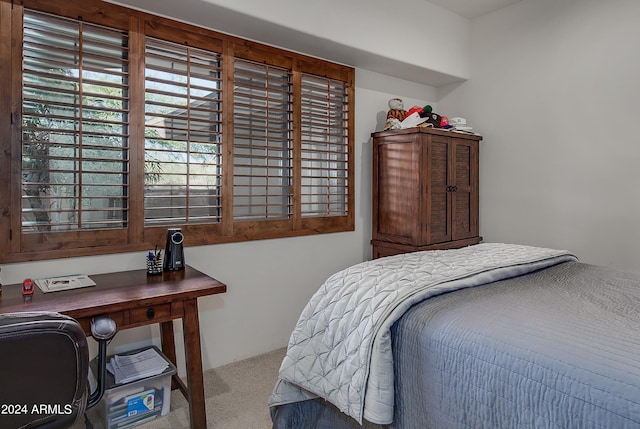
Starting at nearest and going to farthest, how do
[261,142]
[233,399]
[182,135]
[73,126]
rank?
[73,126] < [233,399] < [182,135] < [261,142]

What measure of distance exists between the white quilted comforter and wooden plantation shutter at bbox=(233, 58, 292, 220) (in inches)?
47.2

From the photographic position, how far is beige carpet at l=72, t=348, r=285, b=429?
1.97 m

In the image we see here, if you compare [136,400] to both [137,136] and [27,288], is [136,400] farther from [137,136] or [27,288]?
[137,136]

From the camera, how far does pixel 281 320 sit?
9.66 feet

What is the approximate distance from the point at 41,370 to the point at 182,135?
165 cm

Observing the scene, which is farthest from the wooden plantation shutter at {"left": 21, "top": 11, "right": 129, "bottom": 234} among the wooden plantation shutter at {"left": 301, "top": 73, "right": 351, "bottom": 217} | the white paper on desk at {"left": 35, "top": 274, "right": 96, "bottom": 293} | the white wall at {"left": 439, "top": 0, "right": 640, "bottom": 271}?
the white wall at {"left": 439, "top": 0, "right": 640, "bottom": 271}

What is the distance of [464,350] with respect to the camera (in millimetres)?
1178

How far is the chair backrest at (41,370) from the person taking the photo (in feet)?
3.16

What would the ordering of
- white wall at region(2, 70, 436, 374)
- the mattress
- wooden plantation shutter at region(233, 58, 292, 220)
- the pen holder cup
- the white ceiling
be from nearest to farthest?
the mattress
the pen holder cup
white wall at region(2, 70, 436, 374)
wooden plantation shutter at region(233, 58, 292, 220)
the white ceiling

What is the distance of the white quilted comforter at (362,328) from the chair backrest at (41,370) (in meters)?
0.75

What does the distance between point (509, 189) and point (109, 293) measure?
3156mm

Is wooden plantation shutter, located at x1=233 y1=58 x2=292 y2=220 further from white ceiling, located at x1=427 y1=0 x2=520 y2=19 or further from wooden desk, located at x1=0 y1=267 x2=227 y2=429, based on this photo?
white ceiling, located at x1=427 y1=0 x2=520 y2=19

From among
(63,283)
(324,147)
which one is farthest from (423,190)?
(63,283)

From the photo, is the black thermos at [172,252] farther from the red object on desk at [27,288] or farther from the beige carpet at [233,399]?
the beige carpet at [233,399]
